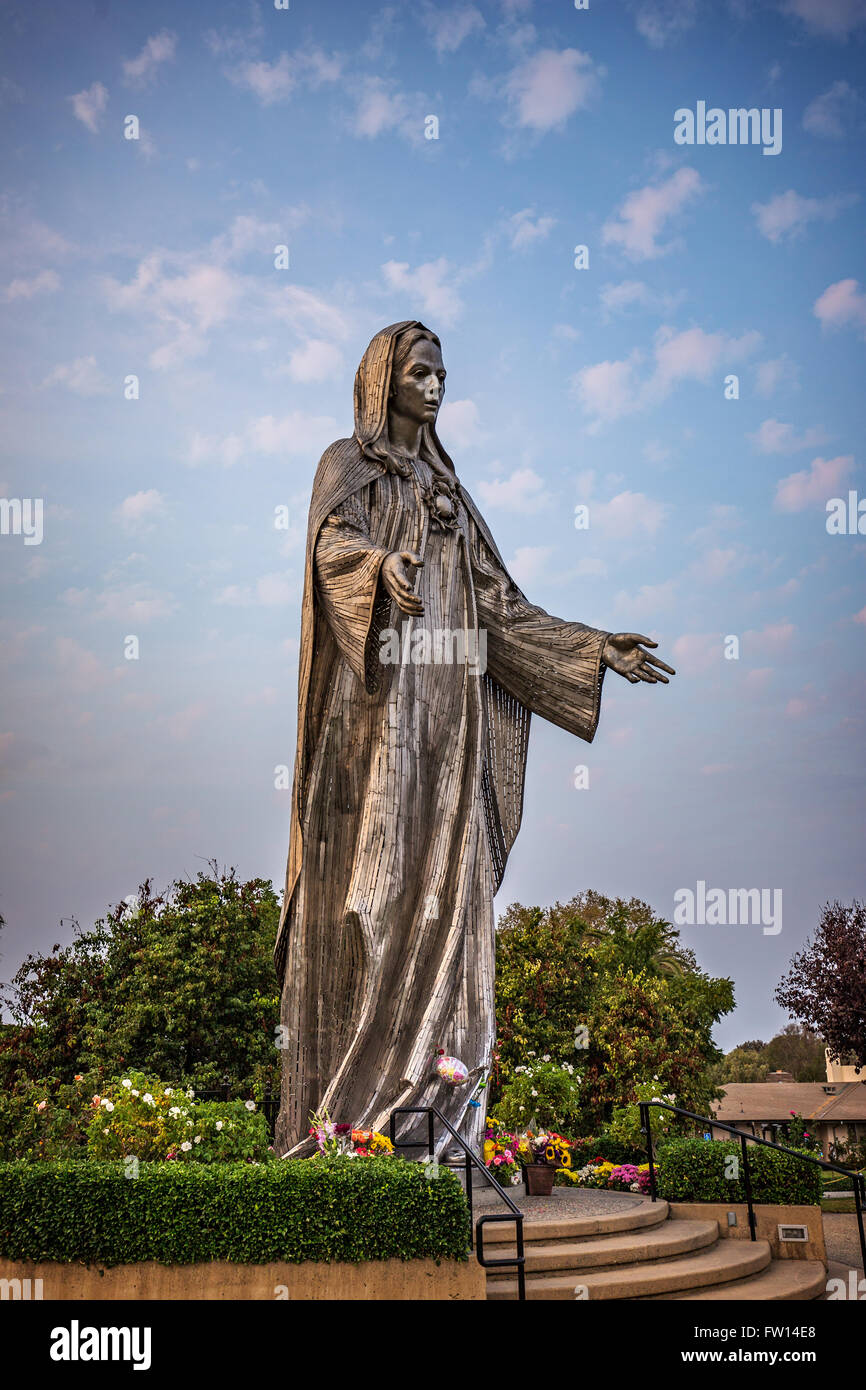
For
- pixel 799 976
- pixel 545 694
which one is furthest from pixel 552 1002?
pixel 545 694

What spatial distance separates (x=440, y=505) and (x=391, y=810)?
7.54 feet

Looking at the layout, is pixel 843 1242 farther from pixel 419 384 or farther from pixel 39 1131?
pixel 419 384

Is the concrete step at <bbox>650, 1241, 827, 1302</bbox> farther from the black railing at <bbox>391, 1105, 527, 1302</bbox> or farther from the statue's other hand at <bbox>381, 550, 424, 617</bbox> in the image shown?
the statue's other hand at <bbox>381, 550, 424, 617</bbox>

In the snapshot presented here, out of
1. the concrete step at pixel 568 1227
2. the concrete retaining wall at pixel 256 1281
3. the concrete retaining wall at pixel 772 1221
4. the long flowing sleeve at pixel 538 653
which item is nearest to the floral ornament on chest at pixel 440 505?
the long flowing sleeve at pixel 538 653

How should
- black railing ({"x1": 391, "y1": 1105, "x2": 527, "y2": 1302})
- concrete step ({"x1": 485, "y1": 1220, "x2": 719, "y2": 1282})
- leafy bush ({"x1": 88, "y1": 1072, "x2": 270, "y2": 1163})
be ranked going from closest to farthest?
black railing ({"x1": 391, "y1": 1105, "x2": 527, "y2": 1302})
concrete step ({"x1": 485, "y1": 1220, "x2": 719, "y2": 1282})
leafy bush ({"x1": 88, "y1": 1072, "x2": 270, "y2": 1163})

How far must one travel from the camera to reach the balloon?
6676mm

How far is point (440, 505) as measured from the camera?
783cm

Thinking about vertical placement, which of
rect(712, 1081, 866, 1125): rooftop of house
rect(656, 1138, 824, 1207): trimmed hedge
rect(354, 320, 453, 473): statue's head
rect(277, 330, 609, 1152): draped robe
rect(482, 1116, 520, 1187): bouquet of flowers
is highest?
rect(354, 320, 453, 473): statue's head

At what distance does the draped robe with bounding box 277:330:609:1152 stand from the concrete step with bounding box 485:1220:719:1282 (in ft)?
3.17

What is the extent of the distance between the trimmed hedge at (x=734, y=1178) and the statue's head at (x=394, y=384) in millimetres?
5683

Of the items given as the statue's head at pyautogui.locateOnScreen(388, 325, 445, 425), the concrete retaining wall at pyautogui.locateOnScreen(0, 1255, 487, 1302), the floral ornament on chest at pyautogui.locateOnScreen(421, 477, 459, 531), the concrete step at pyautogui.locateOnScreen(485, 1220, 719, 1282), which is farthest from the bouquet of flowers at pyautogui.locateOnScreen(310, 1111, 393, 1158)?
the statue's head at pyautogui.locateOnScreen(388, 325, 445, 425)

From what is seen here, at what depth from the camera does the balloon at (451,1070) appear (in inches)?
263

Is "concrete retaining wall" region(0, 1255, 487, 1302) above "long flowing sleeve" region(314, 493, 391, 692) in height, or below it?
below

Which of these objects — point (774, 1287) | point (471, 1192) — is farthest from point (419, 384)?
point (774, 1287)
